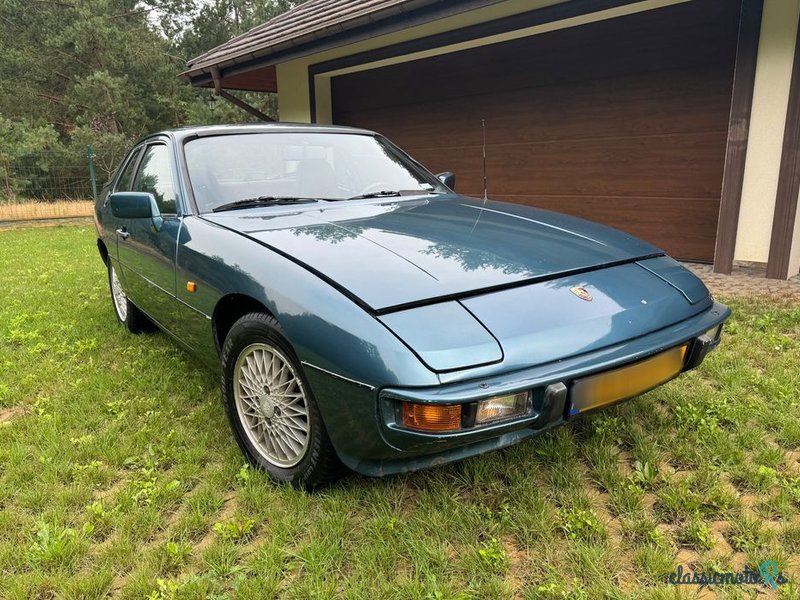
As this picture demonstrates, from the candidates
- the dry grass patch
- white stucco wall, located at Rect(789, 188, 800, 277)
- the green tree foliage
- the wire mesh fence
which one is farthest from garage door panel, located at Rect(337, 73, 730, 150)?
the green tree foliage

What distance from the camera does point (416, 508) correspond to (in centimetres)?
202

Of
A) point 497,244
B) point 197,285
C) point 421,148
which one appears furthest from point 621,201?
point 197,285

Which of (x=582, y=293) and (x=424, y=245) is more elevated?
(x=424, y=245)

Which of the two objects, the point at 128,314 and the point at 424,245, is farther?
the point at 128,314

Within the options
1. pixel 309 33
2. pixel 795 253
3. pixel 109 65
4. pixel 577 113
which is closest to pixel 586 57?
pixel 577 113

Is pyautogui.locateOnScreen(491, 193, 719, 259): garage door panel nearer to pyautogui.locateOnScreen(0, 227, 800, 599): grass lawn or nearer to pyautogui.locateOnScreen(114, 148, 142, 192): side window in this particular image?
pyautogui.locateOnScreen(0, 227, 800, 599): grass lawn

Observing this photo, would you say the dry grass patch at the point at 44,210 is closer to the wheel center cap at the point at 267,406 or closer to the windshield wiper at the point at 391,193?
the windshield wiper at the point at 391,193

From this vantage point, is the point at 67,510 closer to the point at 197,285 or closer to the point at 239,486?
the point at 239,486

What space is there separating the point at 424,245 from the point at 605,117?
4819mm

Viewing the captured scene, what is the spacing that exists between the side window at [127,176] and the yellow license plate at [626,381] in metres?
3.26

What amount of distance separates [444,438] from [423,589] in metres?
0.45

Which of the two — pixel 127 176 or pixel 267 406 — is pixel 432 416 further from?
pixel 127 176

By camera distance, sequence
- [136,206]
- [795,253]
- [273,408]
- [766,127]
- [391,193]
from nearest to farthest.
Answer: [273,408]
[136,206]
[391,193]
[766,127]
[795,253]

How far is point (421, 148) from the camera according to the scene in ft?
26.8
